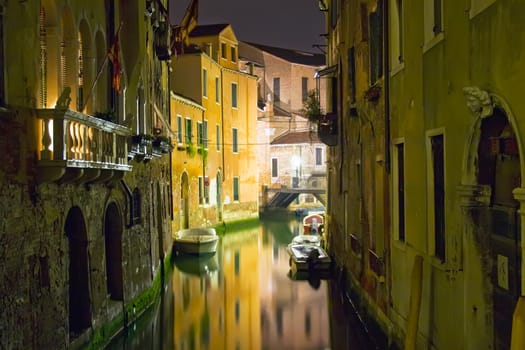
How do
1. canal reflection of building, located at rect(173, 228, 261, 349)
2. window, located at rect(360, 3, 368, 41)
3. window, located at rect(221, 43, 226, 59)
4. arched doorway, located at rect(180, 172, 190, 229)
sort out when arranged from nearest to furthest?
canal reflection of building, located at rect(173, 228, 261, 349) → window, located at rect(360, 3, 368, 41) → arched doorway, located at rect(180, 172, 190, 229) → window, located at rect(221, 43, 226, 59)

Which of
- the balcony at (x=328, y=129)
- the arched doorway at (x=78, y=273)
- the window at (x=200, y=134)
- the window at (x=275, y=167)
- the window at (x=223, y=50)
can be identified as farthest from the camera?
the window at (x=275, y=167)

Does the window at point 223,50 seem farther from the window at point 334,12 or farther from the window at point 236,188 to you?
the window at point 334,12

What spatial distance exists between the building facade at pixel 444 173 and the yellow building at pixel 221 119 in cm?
1595

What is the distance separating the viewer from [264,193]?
126ft

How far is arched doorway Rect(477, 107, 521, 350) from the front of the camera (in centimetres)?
529

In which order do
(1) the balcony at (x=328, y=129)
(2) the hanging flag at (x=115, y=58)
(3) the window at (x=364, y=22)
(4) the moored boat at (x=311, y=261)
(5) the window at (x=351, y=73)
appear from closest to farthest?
(2) the hanging flag at (x=115, y=58), (3) the window at (x=364, y=22), (5) the window at (x=351, y=73), (1) the balcony at (x=328, y=129), (4) the moored boat at (x=311, y=261)

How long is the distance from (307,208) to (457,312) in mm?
32884

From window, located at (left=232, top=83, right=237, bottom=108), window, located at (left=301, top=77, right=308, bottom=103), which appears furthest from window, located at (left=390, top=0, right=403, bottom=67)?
window, located at (left=301, top=77, right=308, bottom=103)

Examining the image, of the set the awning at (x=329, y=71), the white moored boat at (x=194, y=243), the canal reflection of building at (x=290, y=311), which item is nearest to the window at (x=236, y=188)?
the white moored boat at (x=194, y=243)

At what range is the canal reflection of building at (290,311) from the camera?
11.0 metres

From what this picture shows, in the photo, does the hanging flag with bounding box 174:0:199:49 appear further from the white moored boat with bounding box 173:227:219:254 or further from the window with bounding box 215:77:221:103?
the window with bounding box 215:77:221:103

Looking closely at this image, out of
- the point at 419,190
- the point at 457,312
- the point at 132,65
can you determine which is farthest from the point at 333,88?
the point at 457,312

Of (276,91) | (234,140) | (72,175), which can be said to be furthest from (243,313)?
(276,91)

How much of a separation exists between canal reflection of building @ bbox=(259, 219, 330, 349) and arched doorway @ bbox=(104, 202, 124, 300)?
9.13 ft
